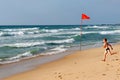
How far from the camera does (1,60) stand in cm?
1579

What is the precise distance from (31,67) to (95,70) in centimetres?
387

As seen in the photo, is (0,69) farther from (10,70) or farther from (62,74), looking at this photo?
(62,74)

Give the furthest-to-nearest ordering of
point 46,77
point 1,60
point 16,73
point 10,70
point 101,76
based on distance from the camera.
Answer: point 1,60 < point 10,70 < point 16,73 < point 46,77 < point 101,76

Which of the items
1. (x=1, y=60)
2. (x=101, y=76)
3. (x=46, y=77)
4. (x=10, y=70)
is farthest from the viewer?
(x=1, y=60)

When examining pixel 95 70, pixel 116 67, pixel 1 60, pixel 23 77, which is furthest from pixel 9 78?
pixel 1 60

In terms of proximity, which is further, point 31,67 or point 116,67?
point 31,67

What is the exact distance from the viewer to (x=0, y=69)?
1316cm

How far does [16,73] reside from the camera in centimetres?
1195

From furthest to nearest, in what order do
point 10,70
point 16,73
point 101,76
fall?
1. point 10,70
2. point 16,73
3. point 101,76

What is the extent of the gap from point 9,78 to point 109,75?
3.77 m

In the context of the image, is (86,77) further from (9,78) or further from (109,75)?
(9,78)

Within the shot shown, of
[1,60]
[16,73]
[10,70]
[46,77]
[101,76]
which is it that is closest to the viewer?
[101,76]

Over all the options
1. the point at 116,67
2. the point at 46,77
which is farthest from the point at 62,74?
the point at 116,67

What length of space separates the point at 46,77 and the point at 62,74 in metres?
0.56
